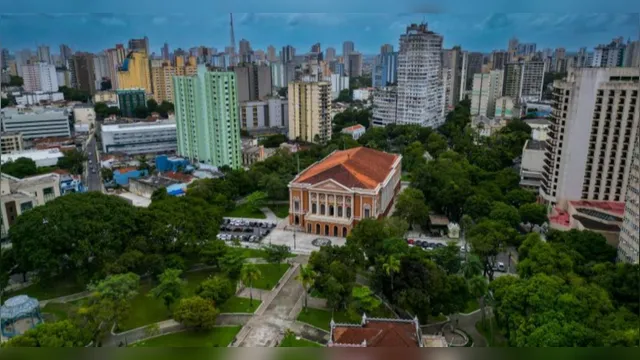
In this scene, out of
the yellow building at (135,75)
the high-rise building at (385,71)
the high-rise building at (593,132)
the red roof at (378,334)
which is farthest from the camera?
the high-rise building at (385,71)

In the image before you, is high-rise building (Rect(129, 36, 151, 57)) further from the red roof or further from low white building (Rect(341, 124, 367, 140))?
low white building (Rect(341, 124, 367, 140))

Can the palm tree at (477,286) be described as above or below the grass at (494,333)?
above

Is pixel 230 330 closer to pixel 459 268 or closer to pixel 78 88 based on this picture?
pixel 459 268

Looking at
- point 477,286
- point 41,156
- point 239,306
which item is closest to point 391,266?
point 477,286

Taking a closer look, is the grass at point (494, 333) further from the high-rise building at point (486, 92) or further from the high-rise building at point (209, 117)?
the high-rise building at point (486, 92)

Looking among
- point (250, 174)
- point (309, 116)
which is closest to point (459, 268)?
point (250, 174)

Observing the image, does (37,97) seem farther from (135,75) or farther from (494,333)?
(494,333)

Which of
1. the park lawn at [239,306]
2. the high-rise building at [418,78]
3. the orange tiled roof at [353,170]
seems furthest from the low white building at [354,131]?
the park lawn at [239,306]
